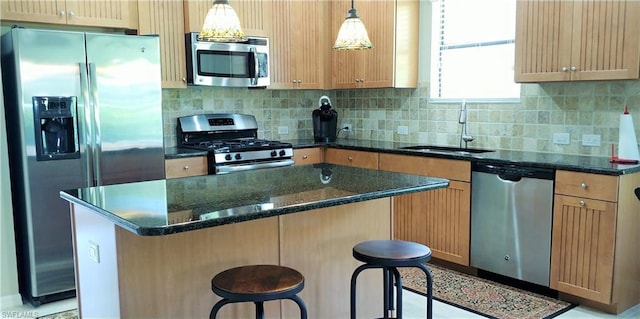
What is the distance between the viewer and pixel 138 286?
2.06 meters

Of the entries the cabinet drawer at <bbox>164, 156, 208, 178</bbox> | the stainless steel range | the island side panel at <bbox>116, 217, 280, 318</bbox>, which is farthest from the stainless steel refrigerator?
the island side panel at <bbox>116, 217, 280, 318</bbox>

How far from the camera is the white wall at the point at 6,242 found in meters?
Result: 3.46

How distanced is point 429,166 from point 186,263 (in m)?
2.35

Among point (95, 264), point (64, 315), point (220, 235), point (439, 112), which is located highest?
point (439, 112)

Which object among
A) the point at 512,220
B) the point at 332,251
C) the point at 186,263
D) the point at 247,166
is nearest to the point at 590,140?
the point at 512,220

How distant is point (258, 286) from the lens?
1.90m

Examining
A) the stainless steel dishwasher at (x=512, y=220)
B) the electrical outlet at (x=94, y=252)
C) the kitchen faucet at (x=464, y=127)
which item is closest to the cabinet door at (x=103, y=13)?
the electrical outlet at (x=94, y=252)

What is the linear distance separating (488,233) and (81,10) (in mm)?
3309

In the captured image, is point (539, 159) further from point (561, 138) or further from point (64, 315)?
point (64, 315)

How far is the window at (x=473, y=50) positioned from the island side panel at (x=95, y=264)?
3.24 meters

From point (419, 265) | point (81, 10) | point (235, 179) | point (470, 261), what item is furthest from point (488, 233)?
point (81, 10)

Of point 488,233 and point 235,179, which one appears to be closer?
point 235,179

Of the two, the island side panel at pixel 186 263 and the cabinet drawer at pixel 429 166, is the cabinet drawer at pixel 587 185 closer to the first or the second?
the cabinet drawer at pixel 429 166

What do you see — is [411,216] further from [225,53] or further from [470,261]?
[225,53]
